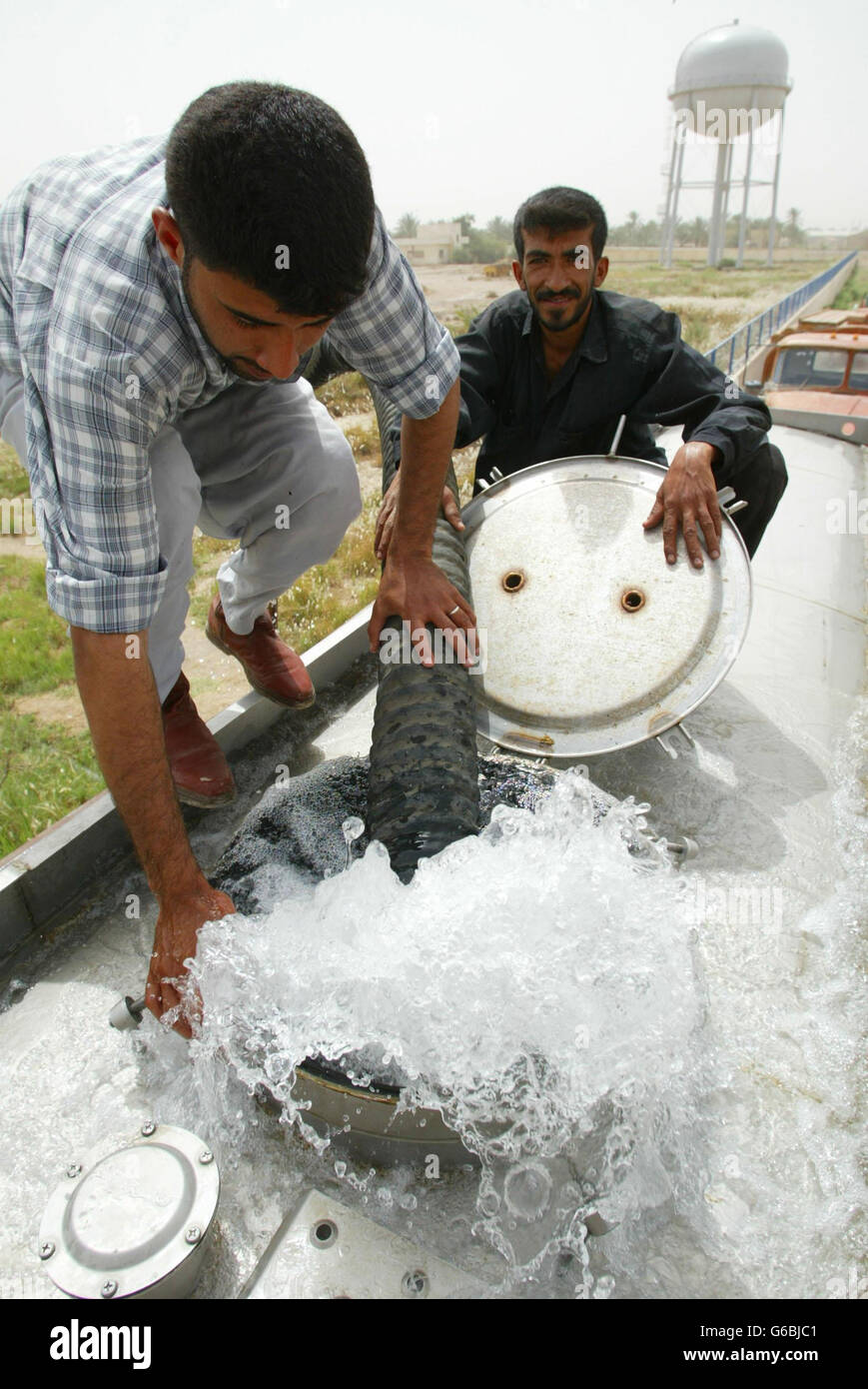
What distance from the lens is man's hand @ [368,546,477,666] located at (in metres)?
2.60

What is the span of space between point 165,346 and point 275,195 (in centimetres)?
51

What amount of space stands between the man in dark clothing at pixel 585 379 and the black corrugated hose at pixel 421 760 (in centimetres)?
78

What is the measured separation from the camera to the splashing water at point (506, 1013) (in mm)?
1735

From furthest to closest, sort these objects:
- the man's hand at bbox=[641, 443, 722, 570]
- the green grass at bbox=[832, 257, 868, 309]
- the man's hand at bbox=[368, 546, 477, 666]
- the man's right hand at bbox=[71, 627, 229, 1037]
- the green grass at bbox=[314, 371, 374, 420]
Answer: the green grass at bbox=[832, 257, 868, 309], the green grass at bbox=[314, 371, 374, 420], the man's hand at bbox=[641, 443, 722, 570], the man's hand at bbox=[368, 546, 477, 666], the man's right hand at bbox=[71, 627, 229, 1037]

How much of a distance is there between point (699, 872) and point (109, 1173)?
189 cm

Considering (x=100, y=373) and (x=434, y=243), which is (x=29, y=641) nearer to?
(x=100, y=373)

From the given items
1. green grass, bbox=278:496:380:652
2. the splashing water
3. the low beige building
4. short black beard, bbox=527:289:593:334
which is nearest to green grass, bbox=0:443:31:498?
green grass, bbox=278:496:380:652

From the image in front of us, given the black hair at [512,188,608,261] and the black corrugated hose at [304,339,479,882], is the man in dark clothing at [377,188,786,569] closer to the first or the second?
the black hair at [512,188,608,261]

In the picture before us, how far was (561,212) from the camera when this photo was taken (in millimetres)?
3373

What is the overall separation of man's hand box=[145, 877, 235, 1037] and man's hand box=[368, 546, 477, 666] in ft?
3.35

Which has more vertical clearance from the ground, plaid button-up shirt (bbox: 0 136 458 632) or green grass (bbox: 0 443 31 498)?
plaid button-up shirt (bbox: 0 136 458 632)

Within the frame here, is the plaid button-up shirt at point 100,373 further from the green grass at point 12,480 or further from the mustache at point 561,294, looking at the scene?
the green grass at point 12,480
